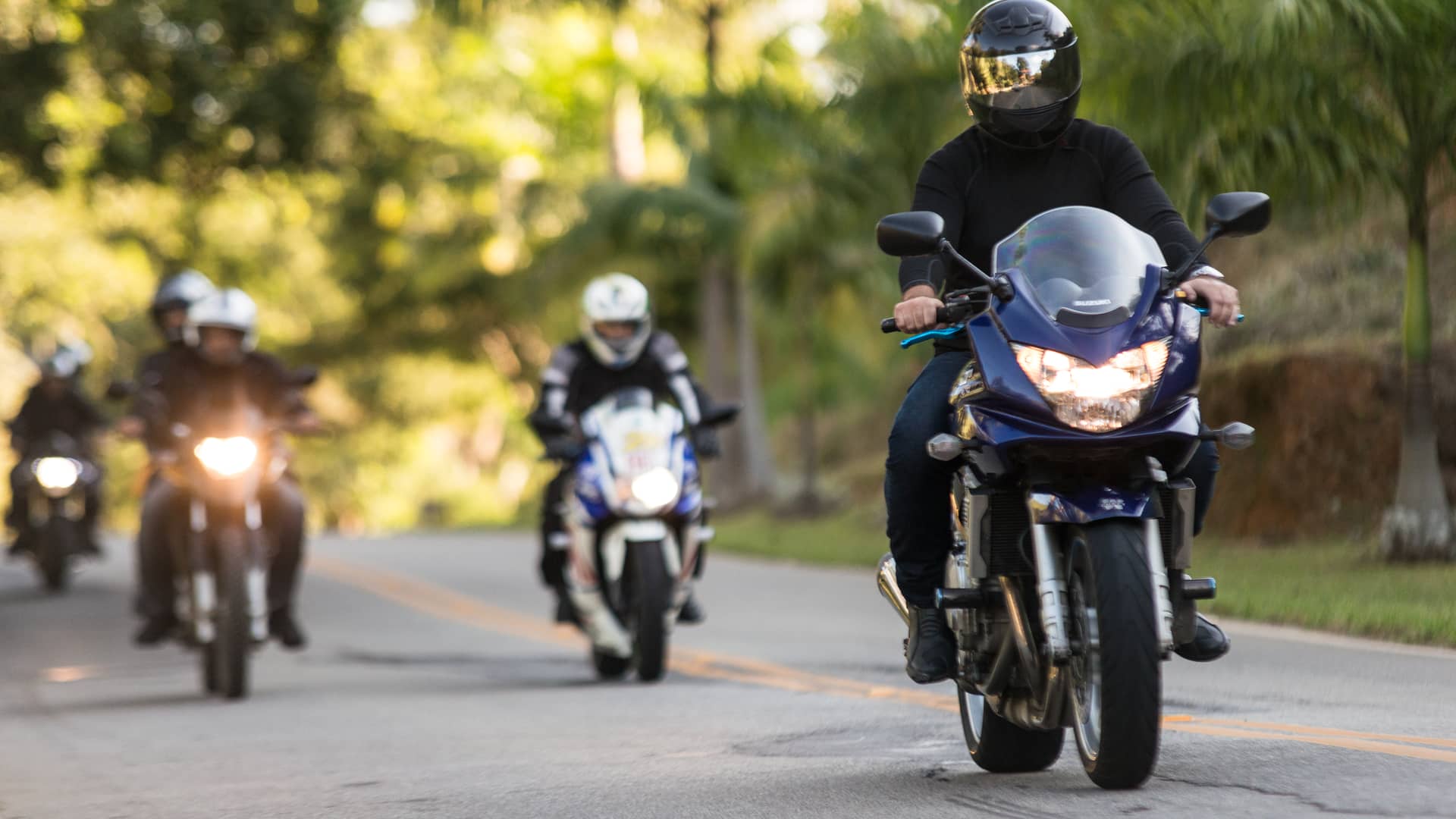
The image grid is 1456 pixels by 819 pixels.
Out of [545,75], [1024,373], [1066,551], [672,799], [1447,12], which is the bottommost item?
[672,799]

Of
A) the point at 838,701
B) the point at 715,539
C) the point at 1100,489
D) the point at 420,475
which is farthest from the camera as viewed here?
the point at 420,475

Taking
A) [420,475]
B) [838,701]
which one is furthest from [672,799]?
[420,475]

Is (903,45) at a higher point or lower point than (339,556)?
higher

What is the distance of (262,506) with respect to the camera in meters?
11.5

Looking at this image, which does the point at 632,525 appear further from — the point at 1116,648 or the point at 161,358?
the point at 1116,648

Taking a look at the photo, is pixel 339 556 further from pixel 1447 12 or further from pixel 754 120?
pixel 1447 12

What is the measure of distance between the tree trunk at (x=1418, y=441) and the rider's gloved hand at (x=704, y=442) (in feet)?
16.1

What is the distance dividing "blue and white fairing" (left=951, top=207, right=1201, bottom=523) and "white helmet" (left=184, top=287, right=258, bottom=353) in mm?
6671

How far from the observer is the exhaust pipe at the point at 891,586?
6379mm

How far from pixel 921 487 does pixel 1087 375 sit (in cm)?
81

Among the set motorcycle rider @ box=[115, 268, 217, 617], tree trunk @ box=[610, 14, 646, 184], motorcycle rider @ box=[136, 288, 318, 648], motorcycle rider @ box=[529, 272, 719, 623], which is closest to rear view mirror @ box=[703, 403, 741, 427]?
motorcycle rider @ box=[529, 272, 719, 623]

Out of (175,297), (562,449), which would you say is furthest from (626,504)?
(175,297)

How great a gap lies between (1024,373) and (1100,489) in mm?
350

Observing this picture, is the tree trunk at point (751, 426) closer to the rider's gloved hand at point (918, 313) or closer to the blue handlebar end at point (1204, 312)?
the rider's gloved hand at point (918, 313)
